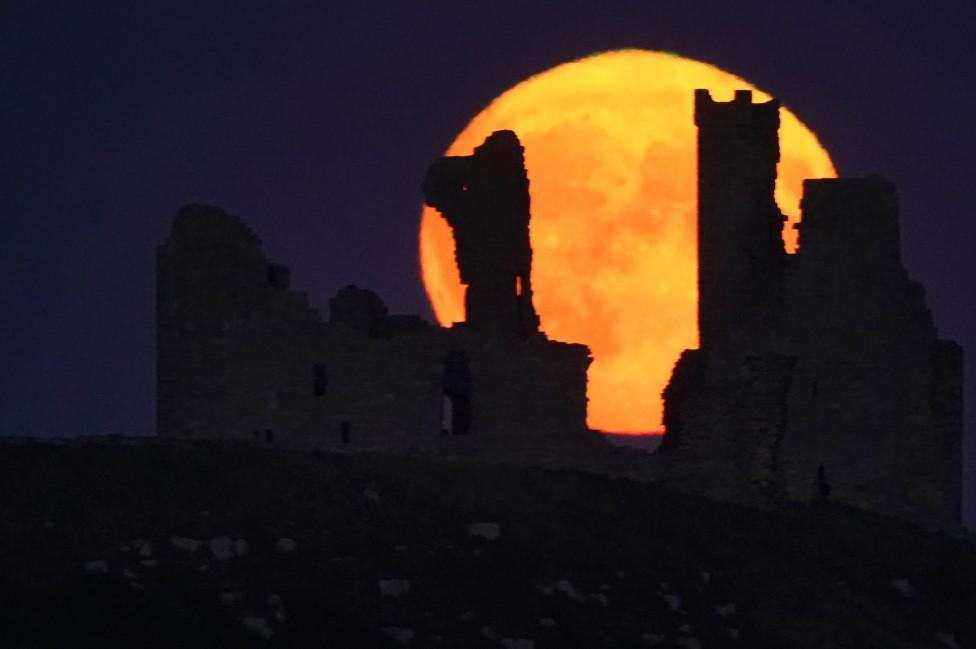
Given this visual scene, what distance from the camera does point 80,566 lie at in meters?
41.6

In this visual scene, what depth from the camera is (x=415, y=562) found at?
45.4 meters

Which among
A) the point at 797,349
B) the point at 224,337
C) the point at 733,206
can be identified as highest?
the point at 733,206

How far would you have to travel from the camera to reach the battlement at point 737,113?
58844 millimetres

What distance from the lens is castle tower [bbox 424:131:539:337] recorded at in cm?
5797

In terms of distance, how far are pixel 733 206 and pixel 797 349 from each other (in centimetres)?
298

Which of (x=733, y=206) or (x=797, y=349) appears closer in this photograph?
(x=797, y=349)

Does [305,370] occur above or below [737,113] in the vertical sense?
below

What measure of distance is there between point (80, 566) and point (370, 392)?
14.6m

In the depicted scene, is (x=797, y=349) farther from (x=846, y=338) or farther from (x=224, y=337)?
(x=224, y=337)

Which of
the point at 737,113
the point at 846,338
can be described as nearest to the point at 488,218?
the point at 737,113

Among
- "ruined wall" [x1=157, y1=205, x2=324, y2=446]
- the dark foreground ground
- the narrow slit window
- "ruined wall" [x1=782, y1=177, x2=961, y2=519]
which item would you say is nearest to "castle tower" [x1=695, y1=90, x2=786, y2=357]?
"ruined wall" [x1=782, y1=177, x2=961, y2=519]

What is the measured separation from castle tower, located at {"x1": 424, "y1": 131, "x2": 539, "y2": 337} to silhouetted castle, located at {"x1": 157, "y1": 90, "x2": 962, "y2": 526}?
0.12 feet

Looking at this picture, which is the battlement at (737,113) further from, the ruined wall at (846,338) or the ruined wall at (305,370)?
the ruined wall at (305,370)

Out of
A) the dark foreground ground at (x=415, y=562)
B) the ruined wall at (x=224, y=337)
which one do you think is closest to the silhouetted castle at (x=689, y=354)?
the ruined wall at (x=224, y=337)
